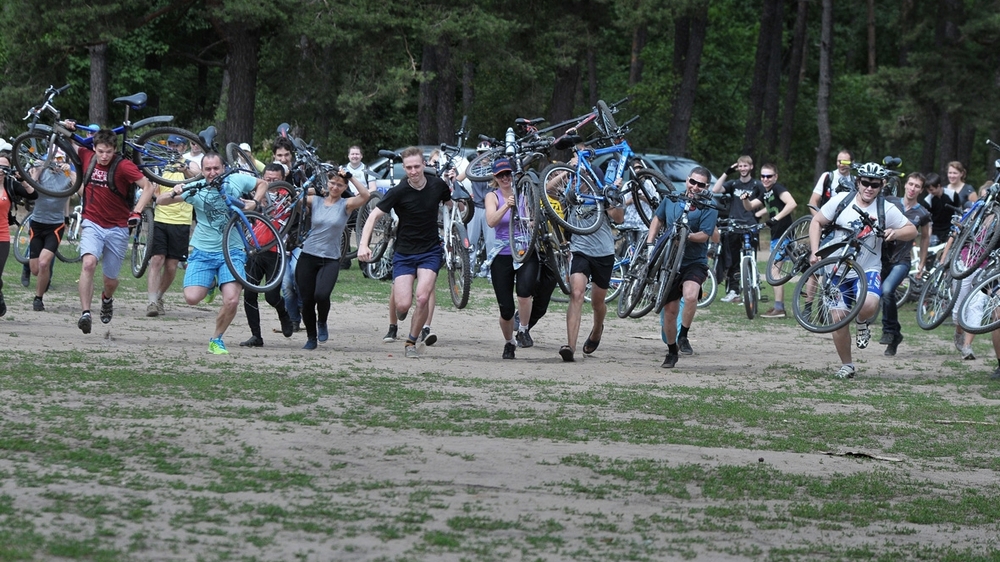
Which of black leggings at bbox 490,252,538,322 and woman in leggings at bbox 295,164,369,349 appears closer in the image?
woman in leggings at bbox 295,164,369,349

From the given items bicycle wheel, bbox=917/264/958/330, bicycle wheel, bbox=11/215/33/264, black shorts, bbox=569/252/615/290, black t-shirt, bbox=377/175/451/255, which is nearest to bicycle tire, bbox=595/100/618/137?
black shorts, bbox=569/252/615/290

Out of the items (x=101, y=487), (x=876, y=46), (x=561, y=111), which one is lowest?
(x=101, y=487)

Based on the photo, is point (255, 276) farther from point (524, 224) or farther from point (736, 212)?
point (736, 212)

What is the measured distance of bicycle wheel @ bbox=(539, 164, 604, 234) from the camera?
1257 cm

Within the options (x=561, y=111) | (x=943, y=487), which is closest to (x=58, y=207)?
(x=943, y=487)

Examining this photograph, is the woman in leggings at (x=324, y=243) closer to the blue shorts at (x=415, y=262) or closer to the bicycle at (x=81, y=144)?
the blue shorts at (x=415, y=262)

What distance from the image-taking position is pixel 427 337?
500 inches

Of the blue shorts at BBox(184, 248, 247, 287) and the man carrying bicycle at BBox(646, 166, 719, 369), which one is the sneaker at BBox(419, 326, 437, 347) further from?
the man carrying bicycle at BBox(646, 166, 719, 369)

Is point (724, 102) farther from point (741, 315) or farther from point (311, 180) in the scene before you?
point (311, 180)

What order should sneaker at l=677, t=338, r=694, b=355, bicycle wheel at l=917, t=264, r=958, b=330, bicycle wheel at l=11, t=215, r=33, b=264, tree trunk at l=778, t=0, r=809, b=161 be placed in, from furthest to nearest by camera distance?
tree trunk at l=778, t=0, r=809, b=161
bicycle wheel at l=11, t=215, r=33, b=264
sneaker at l=677, t=338, r=694, b=355
bicycle wheel at l=917, t=264, r=958, b=330

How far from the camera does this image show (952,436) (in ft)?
29.7

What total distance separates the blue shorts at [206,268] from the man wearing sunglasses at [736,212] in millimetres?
7783

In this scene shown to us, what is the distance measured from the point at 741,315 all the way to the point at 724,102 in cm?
2807

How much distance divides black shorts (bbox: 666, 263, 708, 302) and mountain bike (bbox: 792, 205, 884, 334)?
895 millimetres
